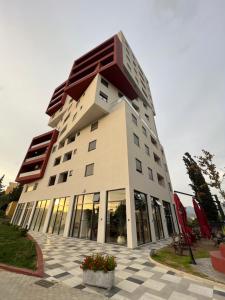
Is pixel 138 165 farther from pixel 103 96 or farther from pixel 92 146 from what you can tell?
pixel 103 96

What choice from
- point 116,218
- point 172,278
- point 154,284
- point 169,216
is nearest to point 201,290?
point 172,278

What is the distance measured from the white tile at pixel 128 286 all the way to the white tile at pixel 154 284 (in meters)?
0.38

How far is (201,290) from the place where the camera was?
5.08m

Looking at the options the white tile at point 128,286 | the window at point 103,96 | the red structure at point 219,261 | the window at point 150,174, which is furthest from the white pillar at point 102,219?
the window at point 103,96

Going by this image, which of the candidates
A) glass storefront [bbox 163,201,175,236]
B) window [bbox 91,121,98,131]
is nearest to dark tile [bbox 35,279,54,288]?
window [bbox 91,121,98,131]

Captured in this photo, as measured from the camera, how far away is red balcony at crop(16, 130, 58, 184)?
27720 millimetres

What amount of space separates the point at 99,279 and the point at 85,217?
11.5m

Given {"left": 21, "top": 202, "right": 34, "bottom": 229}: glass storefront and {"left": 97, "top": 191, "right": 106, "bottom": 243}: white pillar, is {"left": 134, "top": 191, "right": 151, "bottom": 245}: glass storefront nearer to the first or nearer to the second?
{"left": 97, "top": 191, "right": 106, "bottom": 243}: white pillar

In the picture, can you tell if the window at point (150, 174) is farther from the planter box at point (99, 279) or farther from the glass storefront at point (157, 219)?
the planter box at point (99, 279)

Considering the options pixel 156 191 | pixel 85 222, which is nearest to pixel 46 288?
pixel 85 222

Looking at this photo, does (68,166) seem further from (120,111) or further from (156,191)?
(156,191)

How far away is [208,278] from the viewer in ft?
19.2

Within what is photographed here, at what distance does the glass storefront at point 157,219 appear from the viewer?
54.9 ft

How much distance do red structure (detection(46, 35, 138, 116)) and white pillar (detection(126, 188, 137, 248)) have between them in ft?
58.5
